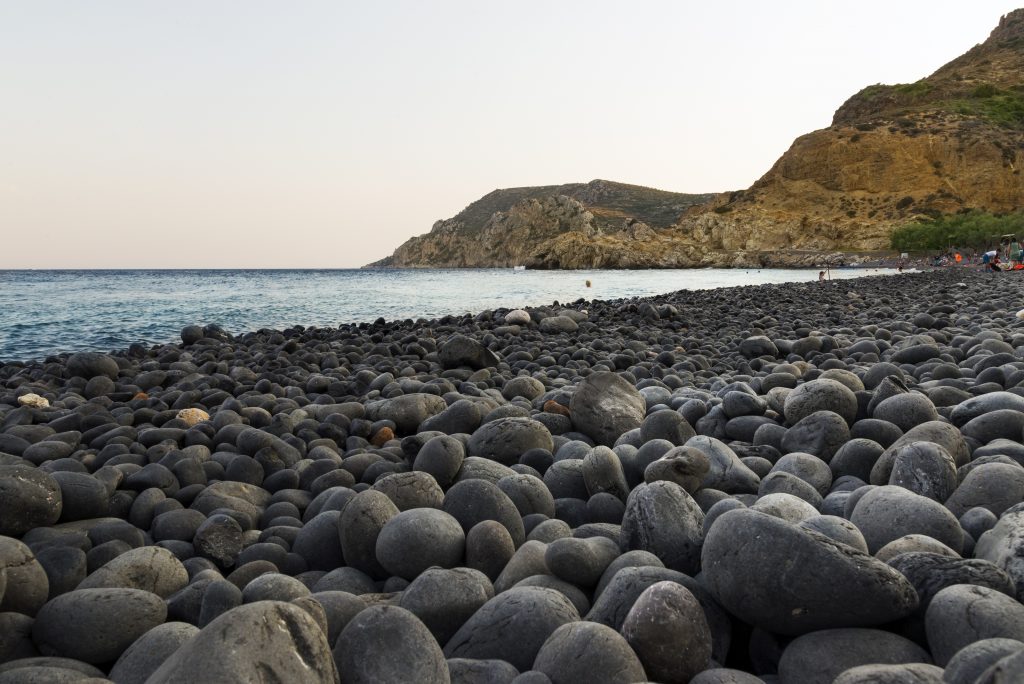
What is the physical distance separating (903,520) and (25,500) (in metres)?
3.21

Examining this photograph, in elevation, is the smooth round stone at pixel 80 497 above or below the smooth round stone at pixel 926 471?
below

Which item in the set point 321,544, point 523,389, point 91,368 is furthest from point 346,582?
point 91,368

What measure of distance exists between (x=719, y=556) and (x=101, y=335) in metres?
15.3

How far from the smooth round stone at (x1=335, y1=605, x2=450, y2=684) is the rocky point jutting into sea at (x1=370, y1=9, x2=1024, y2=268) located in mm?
74780

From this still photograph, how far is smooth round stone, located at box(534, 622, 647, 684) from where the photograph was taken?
1.61 metres

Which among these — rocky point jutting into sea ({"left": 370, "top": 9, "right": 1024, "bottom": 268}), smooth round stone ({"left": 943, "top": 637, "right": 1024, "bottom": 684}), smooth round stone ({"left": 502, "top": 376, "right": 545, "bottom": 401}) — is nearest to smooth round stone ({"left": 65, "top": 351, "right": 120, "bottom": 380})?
smooth round stone ({"left": 502, "top": 376, "right": 545, "bottom": 401})

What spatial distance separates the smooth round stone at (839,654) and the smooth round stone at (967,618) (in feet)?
0.20

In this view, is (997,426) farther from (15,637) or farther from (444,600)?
(15,637)

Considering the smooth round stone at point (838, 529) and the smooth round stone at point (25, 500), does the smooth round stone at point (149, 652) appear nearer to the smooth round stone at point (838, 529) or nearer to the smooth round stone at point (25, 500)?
the smooth round stone at point (25, 500)

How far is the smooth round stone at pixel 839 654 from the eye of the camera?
1.58m

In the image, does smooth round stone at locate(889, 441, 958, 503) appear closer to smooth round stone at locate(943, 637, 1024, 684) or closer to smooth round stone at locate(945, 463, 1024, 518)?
smooth round stone at locate(945, 463, 1024, 518)

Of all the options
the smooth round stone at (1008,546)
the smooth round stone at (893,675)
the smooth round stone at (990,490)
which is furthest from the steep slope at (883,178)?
the smooth round stone at (893,675)

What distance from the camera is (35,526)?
273 centimetres

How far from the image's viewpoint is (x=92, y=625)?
Result: 1943 mm
